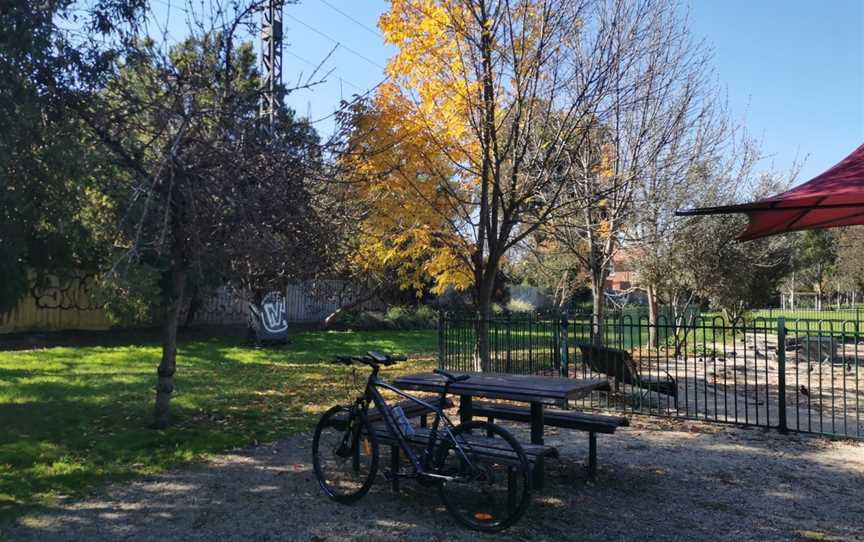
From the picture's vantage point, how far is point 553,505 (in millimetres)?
4586

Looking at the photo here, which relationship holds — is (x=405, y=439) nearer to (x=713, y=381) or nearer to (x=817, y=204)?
(x=817, y=204)

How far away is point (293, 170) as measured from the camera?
5.91m

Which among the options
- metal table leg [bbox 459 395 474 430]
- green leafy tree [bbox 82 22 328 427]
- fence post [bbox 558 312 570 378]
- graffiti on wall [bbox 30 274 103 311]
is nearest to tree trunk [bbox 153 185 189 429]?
green leafy tree [bbox 82 22 328 427]

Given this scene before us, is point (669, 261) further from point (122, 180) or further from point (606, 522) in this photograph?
point (122, 180)

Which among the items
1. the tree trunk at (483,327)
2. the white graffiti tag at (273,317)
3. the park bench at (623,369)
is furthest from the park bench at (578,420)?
the white graffiti tag at (273,317)

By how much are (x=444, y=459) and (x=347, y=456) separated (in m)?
1.19

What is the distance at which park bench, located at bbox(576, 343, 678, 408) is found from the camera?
7863 millimetres

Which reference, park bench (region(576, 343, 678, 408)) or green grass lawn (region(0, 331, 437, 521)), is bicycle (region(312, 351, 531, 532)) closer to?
green grass lawn (region(0, 331, 437, 521))

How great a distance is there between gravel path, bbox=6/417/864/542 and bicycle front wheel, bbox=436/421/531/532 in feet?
0.41

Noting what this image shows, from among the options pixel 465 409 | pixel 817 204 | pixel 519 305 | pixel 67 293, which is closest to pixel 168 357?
pixel 465 409

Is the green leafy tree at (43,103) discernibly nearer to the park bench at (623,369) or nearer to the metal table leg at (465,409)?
the metal table leg at (465,409)

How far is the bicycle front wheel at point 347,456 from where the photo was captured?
462 cm

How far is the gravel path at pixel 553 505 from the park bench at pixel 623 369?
1.64m

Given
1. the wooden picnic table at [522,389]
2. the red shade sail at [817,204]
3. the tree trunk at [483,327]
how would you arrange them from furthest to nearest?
the tree trunk at [483,327] → the wooden picnic table at [522,389] → the red shade sail at [817,204]
